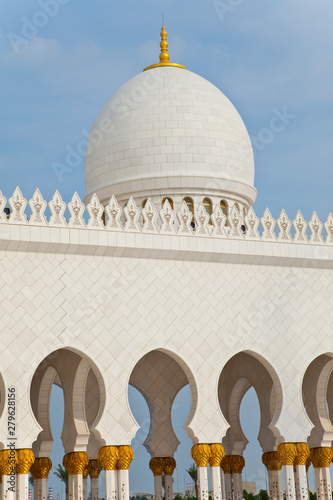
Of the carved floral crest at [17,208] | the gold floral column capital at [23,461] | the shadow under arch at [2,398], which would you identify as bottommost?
the gold floral column capital at [23,461]

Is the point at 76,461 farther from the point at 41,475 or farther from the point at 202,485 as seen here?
the point at 202,485

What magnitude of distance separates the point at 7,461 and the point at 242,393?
261 inches

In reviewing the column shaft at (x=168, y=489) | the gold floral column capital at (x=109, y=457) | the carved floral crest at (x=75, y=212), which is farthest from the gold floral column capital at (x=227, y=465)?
the carved floral crest at (x=75, y=212)

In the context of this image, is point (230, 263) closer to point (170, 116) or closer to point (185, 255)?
point (185, 255)

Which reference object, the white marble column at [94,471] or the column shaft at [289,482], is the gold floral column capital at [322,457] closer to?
the column shaft at [289,482]

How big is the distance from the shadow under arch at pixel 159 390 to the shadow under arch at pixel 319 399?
259 cm

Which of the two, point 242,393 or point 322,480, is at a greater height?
point 242,393

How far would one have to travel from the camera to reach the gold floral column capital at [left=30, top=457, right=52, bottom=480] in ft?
49.1

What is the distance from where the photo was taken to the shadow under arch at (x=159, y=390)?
16.4m

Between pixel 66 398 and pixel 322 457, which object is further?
pixel 322 457

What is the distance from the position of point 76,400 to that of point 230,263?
3862mm

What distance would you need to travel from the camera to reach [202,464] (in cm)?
1314

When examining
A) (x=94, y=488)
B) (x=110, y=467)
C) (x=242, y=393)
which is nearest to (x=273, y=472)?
(x=242, y=393)

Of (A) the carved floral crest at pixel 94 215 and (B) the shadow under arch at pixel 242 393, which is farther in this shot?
(B) the shadow under arch at pixel 242 393
